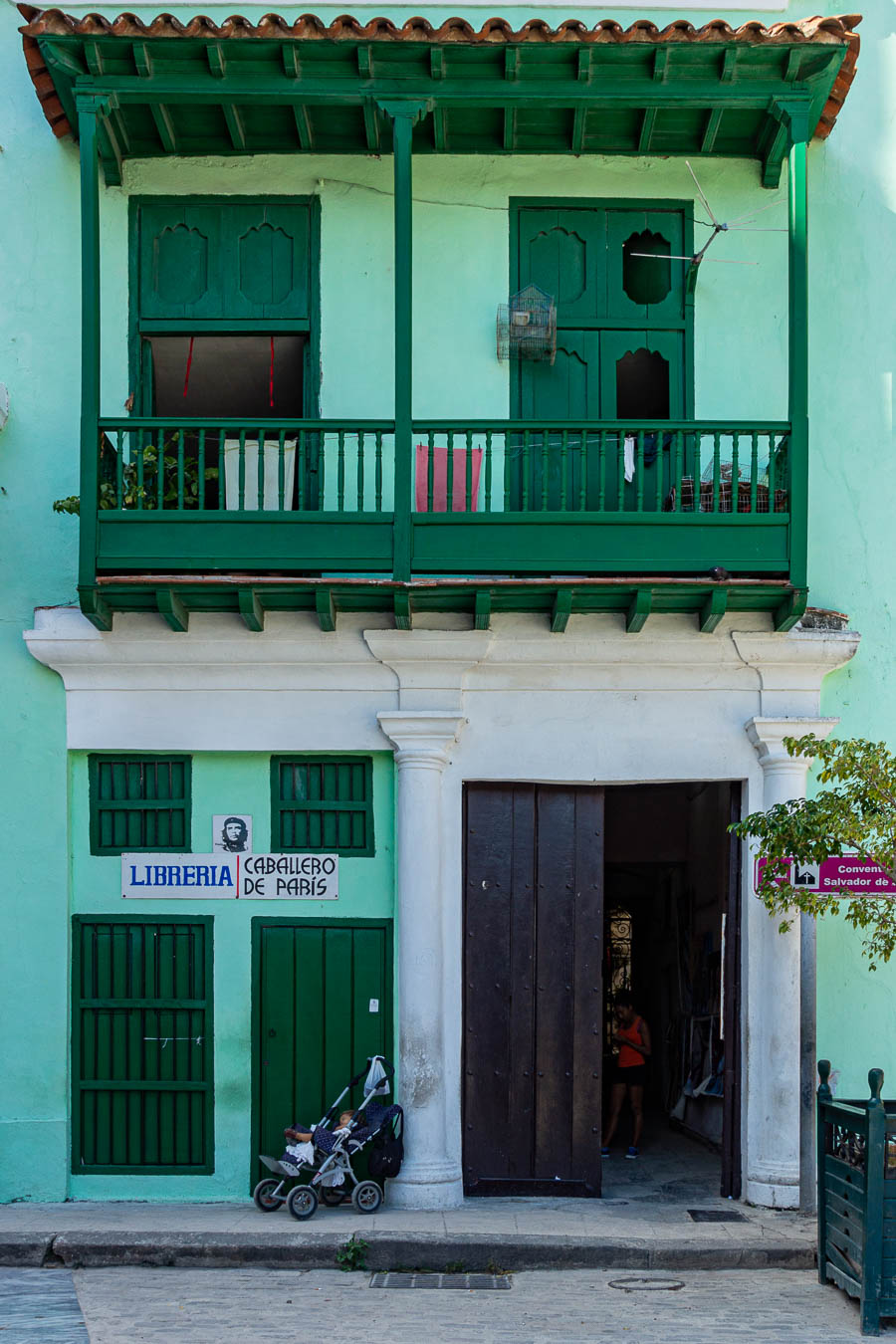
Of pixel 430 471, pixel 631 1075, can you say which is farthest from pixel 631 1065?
pixel 430 471

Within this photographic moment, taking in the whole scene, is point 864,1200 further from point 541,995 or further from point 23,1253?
point 23,1253

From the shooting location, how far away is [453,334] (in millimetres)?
11664

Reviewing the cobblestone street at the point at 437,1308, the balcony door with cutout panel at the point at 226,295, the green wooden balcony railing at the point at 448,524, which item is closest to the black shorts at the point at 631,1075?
the cobblestone street at the point at 437,1308

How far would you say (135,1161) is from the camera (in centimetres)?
1101

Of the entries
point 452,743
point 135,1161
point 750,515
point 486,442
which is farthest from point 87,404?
point 135,1161

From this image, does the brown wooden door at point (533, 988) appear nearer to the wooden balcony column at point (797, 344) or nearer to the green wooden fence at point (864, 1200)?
the wooden balcony column at point (797, 344)

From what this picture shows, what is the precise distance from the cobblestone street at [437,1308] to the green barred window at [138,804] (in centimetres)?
287

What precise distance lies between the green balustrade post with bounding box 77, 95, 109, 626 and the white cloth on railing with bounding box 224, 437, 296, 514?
1.01 m

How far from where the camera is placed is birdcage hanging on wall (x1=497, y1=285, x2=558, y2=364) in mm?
11516

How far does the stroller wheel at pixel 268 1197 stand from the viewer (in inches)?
414

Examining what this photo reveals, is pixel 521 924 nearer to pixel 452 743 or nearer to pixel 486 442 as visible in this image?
pixel 452 743

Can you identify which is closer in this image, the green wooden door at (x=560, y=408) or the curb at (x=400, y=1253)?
the curb at (x=400, y=1253)

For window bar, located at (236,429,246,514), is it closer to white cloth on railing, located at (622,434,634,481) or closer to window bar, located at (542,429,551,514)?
window bar, located at (542,429,551,514)

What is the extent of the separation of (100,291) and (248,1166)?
6227mm
